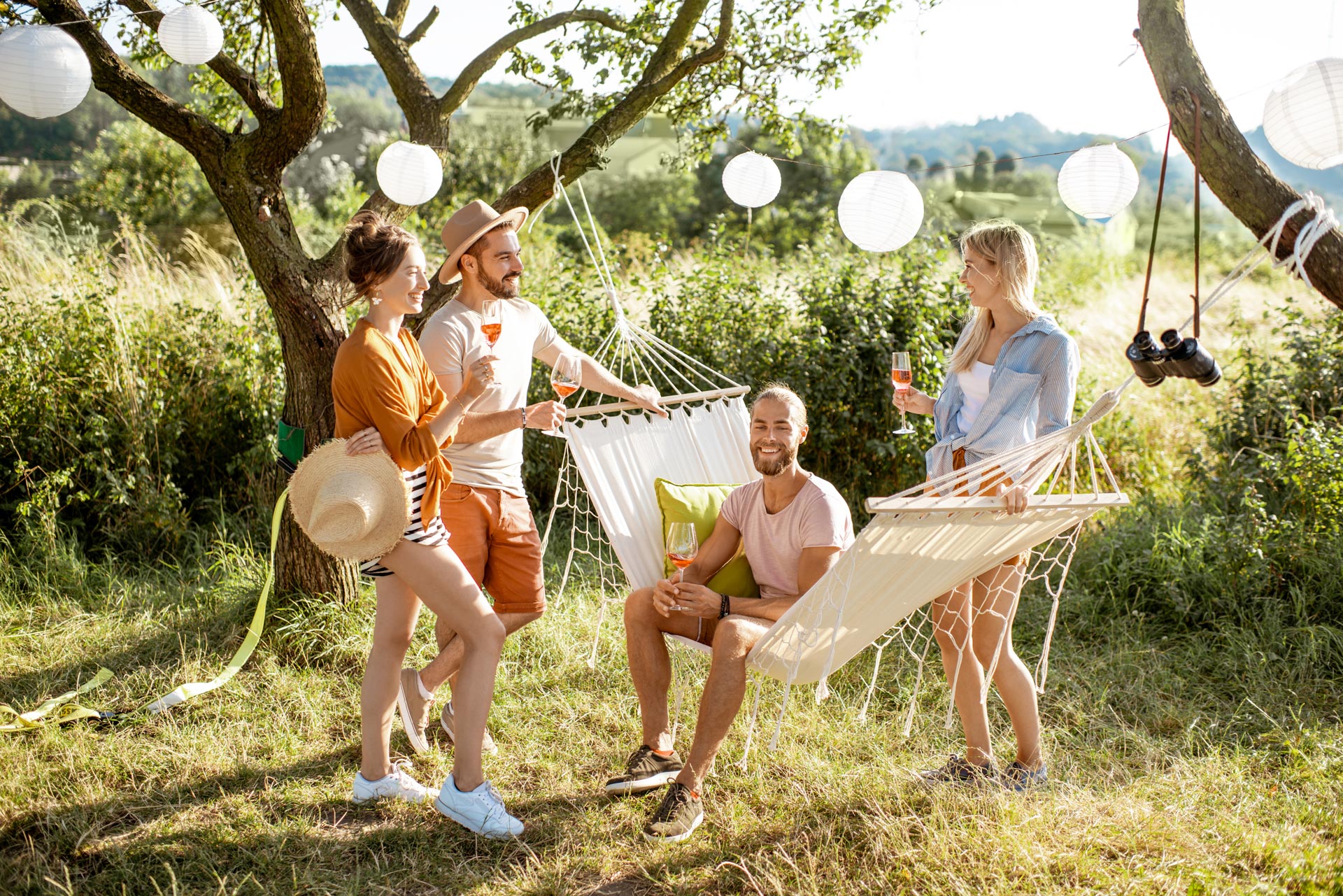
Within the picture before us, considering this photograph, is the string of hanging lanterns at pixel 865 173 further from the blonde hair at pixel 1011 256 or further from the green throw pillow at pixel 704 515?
the green throw pillow at pixel 704 515

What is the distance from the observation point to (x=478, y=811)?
90.7 inches

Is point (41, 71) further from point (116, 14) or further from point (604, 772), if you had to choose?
point (604, 772)

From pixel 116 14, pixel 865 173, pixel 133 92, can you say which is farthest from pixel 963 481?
pixel 116 14

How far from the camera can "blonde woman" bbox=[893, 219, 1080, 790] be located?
7.51 ft

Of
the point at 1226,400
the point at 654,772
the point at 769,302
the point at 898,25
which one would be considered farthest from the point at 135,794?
the point at 1226,400

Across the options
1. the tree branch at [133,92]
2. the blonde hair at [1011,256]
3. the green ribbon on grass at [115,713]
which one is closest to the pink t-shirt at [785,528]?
the blonde hair at [1011,256]

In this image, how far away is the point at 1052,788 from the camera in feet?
8.08

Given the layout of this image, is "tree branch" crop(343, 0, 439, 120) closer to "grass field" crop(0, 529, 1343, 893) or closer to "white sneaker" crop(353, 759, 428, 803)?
"grass field" crop(0, 529, 1343, 893)

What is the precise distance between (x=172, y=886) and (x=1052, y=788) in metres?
1.98

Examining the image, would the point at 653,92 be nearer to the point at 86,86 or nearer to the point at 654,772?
the point at 86,86

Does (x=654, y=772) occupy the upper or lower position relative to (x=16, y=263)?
lower

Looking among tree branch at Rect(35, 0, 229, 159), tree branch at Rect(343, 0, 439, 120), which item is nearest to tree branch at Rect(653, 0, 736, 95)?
tree branch at Rect(343, 0, 439, 120)

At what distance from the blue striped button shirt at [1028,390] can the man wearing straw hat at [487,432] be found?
0.99 meters

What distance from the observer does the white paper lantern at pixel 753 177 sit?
A: 339cm
